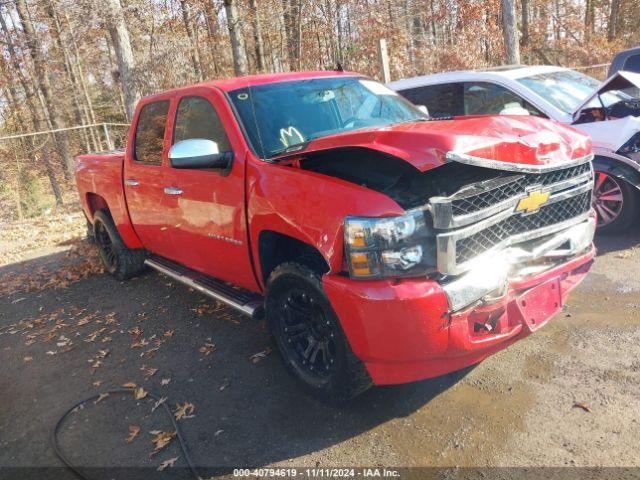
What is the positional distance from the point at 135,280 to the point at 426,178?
4729 millimetres

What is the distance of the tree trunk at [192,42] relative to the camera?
56.2 ft

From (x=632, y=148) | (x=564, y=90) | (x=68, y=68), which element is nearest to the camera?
(x=632, y=148)

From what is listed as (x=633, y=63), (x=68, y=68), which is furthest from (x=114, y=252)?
(x=68, y=68)

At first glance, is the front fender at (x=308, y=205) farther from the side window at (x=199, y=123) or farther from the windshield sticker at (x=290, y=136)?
the side window at (x=199, y=123)

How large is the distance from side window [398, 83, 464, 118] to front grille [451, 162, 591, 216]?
398cm

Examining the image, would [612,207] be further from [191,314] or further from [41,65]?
[41,65]

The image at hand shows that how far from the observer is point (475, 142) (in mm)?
2568

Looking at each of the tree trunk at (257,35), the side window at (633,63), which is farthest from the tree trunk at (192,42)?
the side window at (633,63)

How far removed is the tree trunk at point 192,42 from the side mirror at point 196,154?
14647 millimetres

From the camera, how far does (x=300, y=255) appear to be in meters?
3.36

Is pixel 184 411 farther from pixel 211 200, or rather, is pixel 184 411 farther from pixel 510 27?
pixel 510 27

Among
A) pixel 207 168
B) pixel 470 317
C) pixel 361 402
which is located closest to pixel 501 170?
pixel 470 317

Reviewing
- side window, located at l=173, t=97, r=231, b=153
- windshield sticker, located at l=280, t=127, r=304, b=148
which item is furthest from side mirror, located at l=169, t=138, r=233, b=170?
windshield sticker, located at l=280, t=127, r=304, b=148

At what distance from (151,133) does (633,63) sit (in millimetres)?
Answer: 7453
